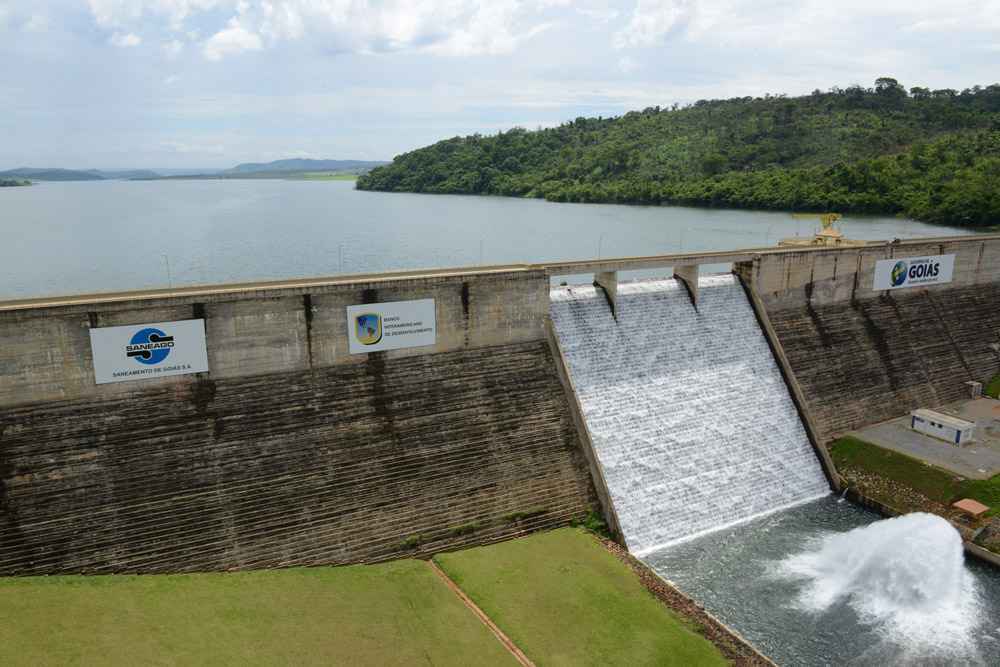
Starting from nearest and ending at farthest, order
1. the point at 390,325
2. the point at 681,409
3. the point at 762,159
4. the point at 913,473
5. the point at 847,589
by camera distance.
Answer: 1. the point at 847,589
2. the point at 390,325
3. the point at 913,473
4. the point at 681,409
5. the point at 762,159

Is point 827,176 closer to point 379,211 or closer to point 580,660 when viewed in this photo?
point 379,211

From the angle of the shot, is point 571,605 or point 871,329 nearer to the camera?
point 571,605

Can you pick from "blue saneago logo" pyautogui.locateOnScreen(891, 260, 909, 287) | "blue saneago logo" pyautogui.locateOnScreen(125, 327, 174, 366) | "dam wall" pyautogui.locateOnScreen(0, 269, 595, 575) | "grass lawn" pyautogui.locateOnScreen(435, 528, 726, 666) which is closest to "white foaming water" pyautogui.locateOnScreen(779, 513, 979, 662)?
"grass lawn" pyautogui.locateOnScreen(435, 528, 726, 666)

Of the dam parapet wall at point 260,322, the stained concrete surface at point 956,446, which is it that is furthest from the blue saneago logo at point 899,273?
the dam parapet wall at point 260,322

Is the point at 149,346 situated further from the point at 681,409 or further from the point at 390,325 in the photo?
the point at 681,409

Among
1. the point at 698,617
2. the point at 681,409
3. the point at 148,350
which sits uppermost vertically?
the point at 148,350

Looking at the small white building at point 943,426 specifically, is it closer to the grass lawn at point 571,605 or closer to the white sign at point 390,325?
→ the grass lawn at point 571,605

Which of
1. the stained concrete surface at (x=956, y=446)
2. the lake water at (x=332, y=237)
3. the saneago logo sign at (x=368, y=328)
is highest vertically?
the lake water at (x=332, y=237)

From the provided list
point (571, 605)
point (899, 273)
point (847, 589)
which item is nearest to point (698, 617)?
point (571, 605)
